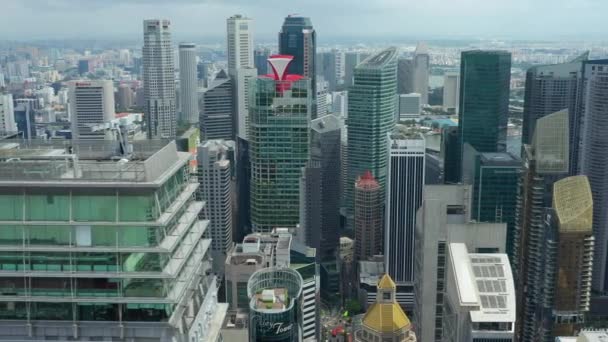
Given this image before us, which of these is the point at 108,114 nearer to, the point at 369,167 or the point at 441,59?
the point at 369,167

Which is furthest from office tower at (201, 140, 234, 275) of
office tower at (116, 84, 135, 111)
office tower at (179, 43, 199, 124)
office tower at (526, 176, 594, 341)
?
office tower at (179, 43, 199, 124)

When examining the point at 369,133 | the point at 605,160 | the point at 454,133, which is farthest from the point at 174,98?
the point at 605,160

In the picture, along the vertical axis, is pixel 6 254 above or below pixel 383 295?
above

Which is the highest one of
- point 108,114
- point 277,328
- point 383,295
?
point 108,114

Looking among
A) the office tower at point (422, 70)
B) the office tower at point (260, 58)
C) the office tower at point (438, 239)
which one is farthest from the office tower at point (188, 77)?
the office tower at point (438, 239)

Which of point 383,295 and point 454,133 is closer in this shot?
point 383,295
